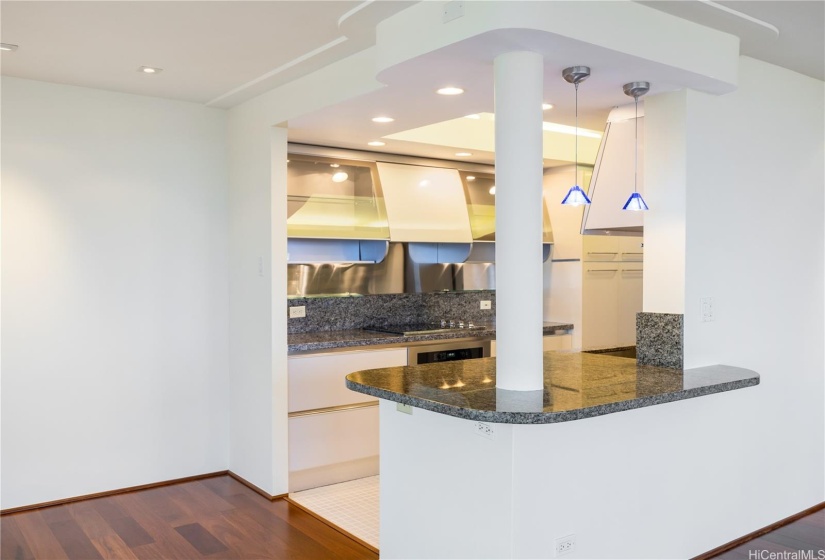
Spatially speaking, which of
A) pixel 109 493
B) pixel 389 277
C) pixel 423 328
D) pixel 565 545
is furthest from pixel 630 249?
pixel 109 493

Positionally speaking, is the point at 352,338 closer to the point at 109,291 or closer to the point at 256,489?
the point at 256,489

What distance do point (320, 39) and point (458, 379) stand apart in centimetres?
174

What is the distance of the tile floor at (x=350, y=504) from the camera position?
3932 millimetres

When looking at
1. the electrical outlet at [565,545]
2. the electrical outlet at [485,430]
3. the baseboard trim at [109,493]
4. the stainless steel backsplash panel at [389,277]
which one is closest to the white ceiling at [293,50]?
the stainless steel backsplash panel at [389,277]

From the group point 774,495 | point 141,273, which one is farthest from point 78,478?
point 774,495

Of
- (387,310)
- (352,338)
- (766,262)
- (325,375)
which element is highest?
(766,262)

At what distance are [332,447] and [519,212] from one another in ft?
8.24

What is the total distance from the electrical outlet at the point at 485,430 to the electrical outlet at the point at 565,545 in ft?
1.67

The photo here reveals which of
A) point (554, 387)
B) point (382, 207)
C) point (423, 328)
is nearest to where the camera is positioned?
point (554, 387)

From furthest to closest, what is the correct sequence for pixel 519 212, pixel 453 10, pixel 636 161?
pixel 636 161
pixel 519 212
pixel 453 10

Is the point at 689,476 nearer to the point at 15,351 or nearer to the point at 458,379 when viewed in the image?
the point at 458,379

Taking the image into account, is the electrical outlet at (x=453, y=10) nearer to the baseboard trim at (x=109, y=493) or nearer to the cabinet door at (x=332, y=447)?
the cabinet door at (x=332, y=447)

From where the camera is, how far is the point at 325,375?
15.3 feet

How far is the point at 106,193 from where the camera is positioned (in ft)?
14.9
